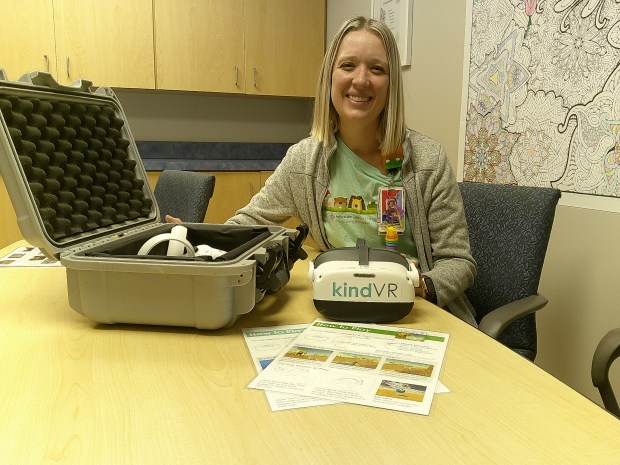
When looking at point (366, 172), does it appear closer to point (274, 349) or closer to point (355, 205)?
point (355, 205)

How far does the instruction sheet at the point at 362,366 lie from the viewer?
2.22ft

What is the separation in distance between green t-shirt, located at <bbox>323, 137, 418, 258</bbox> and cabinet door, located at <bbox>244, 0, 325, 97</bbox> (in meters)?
2.30

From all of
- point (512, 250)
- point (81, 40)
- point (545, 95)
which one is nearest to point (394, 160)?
point (512, 250)

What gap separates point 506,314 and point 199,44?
112 inches

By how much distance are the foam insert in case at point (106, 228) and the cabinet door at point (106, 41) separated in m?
2.28

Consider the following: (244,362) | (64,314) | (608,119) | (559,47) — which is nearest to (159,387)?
(244,362)

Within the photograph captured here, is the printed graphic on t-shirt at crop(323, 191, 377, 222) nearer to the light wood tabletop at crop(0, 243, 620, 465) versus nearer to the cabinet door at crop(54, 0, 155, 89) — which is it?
the light wood tabletop at crop(0, 243, 620, 465)

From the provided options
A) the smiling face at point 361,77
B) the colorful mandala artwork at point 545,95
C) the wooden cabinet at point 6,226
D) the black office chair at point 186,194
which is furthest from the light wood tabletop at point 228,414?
the wooden cabinet at point 6,226

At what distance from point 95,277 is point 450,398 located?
59cm

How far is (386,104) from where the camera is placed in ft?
4.87

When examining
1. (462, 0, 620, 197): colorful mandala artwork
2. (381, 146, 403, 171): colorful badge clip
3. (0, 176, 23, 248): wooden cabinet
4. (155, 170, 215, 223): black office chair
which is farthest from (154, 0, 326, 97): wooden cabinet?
(381, 146, 403, 171): colorful badge clip

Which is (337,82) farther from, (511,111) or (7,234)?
(7,234)

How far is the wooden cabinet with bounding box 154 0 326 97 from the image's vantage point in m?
3.32

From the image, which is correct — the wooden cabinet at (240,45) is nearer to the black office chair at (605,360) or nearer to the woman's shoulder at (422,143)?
the woman's shoulder at (422,143)
